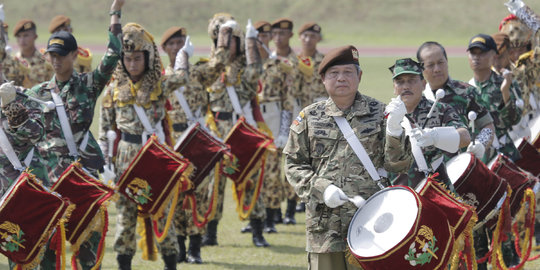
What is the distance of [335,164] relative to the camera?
17.0 ft

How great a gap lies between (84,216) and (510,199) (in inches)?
140

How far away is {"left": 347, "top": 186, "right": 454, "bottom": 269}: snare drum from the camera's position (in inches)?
186

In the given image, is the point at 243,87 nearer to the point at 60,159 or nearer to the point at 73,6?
the point at 60,159

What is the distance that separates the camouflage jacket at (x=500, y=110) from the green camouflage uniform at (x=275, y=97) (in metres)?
3.30

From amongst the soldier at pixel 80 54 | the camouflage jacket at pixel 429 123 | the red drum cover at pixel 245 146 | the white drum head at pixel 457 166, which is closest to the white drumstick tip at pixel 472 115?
the white drum head at pixel 457 166

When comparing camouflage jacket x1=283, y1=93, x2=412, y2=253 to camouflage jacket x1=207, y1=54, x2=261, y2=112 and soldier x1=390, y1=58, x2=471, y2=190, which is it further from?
camouflage jacket x1=207, y1=54, x2=261, y2=112

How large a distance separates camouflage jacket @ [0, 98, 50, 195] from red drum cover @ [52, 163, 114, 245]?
0.15 m

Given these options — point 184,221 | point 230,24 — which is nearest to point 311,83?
point 230,24

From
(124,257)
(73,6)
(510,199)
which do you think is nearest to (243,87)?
(124,257)

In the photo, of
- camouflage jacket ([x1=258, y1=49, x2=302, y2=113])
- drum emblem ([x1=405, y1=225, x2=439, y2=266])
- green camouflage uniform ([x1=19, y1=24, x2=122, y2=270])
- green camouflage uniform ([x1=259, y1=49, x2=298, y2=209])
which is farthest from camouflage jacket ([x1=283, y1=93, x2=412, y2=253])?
camouflage jacket ([x1=258, y1=49, x2=302, y2=113])

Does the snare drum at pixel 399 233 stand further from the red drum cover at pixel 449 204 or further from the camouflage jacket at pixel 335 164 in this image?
the red drum cover at pixel 449 204

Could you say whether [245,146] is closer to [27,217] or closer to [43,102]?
[43,102]

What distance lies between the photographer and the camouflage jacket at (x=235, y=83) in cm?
1001

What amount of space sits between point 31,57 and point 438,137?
27.7 feet
